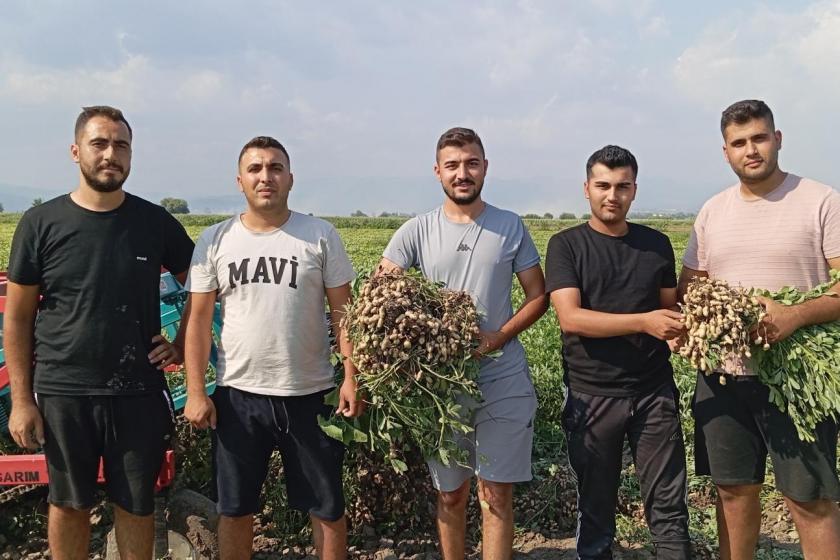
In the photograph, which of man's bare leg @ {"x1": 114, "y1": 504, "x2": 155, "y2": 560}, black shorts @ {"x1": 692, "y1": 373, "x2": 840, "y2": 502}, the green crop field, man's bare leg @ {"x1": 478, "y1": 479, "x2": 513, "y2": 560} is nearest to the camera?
black shorts @ {"x1": 692, "y1": 373, "x2": 840, "y2": 502}

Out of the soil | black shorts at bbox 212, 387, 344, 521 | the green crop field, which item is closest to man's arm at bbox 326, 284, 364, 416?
black shorts at bbox 212, 387, 344, 521

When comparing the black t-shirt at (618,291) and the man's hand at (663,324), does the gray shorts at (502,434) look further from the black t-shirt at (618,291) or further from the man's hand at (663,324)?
the man's hand at (663,324)

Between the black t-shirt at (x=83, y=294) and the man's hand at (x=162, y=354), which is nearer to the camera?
the black t-shirt at (x=83, y=294)

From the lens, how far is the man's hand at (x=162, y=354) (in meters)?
3.64

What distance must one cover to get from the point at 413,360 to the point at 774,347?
1927 millimetres

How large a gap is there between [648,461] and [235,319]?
2475mm

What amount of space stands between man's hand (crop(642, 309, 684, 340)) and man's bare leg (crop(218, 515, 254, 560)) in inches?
97.5

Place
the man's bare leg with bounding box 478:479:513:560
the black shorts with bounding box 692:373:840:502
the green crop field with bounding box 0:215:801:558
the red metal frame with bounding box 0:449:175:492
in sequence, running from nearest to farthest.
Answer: the black shorts with bounding box 692:373:840:502 → the man's bare leg with bounding box 478:479:513:560 → the red metal frame with bounding box 0:449:175:492 → the green crop field with bounding box 0:215:801:558

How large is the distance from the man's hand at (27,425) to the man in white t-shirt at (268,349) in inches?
31.0

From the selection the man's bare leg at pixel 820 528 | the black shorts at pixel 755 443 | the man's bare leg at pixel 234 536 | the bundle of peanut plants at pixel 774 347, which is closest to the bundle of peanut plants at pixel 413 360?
the man's bare leg at pixel 234 536

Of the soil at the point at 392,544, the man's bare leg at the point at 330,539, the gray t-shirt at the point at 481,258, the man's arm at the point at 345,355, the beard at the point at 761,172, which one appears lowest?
the soil at the point at 392,544

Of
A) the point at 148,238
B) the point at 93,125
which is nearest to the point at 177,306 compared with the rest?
the point at 148,238

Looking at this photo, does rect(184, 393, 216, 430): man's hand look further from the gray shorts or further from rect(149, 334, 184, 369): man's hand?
the gray shorts

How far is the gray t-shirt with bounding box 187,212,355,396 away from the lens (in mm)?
3543
